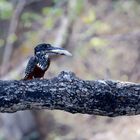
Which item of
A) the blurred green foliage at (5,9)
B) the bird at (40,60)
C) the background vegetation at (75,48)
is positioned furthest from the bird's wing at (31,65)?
the blurred green foliage at (5,9)

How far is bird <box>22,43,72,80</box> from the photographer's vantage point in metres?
2.55

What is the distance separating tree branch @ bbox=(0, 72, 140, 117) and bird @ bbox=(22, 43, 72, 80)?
0.83 ft

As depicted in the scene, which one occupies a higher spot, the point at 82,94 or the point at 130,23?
the point at 130,23

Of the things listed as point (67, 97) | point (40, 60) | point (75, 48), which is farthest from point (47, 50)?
point (75, 48)

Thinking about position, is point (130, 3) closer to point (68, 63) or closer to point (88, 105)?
point (68, 63)

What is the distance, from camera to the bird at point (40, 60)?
2.55 m

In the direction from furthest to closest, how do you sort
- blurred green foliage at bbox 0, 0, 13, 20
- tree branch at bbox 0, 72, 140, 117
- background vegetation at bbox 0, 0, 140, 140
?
blurred green foliage at bbox 0, 0, 13, 20 → background vegetation at bbox 0, 0, 140, 140 → tree branch at bbox 0, 72, 140, 117

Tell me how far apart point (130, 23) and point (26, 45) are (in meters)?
2.17

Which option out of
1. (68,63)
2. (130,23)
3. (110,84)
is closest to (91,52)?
(68,63)

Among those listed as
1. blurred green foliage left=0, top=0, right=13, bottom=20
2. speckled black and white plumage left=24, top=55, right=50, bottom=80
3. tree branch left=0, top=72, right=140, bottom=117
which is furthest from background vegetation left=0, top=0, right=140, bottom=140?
tree branch left=0, top=72, right=140, bottom=117

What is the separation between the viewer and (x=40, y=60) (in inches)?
101

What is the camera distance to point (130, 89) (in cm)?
235

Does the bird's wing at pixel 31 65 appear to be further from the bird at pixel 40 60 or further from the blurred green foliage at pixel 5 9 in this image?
the blurred green foliage at pixel 5 9

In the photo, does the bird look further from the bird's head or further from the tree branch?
the tree branch
